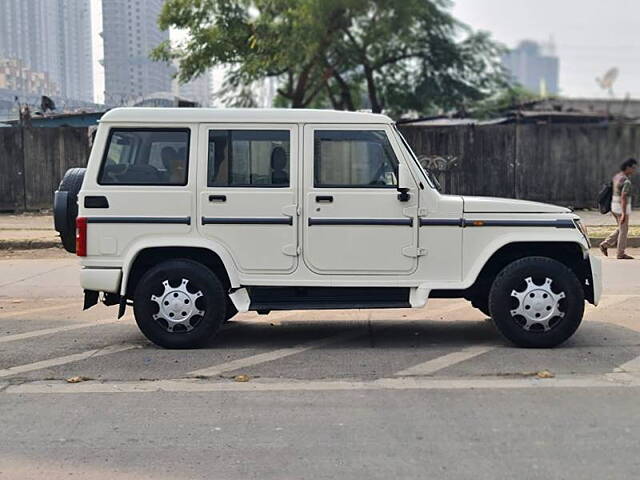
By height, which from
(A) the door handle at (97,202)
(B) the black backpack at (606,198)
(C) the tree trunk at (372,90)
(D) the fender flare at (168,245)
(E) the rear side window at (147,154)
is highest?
(C) the tree trunk at (372,90)

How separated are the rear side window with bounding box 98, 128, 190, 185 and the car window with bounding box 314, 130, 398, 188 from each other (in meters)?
1.20

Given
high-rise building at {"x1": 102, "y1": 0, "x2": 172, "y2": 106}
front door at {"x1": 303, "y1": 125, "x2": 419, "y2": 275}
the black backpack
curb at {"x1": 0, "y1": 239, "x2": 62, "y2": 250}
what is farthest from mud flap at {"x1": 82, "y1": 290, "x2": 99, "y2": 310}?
high-rise building at {"x1": 102, "y1": 0, "x2": 172, "y2": 106}

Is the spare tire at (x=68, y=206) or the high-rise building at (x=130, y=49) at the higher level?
the high-rise building at (x=130, y=49)

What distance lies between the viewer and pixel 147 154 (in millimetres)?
6770

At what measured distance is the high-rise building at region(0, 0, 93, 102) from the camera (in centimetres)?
1989

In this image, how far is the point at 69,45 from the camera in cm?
2070

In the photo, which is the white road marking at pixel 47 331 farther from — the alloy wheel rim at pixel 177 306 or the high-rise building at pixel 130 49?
the high-rise building at pixel 130 49

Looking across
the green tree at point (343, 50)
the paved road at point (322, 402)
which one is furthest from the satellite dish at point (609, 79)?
the paved road at point (322, 402)

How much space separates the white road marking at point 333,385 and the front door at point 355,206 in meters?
1.16

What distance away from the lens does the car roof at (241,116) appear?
22.1ft

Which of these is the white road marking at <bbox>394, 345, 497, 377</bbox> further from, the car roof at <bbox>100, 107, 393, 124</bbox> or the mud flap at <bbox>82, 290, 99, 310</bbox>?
the mud flap at <bbox>82, 290, 99, 310</bbox>

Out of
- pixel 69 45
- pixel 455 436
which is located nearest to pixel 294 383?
pixel 455 436

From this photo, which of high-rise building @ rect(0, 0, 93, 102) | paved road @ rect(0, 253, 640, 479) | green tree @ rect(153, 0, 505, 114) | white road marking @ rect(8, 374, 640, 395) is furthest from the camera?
green tree @ rect(153, 0, 505, 114)

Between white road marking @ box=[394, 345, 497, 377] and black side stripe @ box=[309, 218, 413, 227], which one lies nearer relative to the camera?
white road marking @ box=[394, 345, 497, 377]
